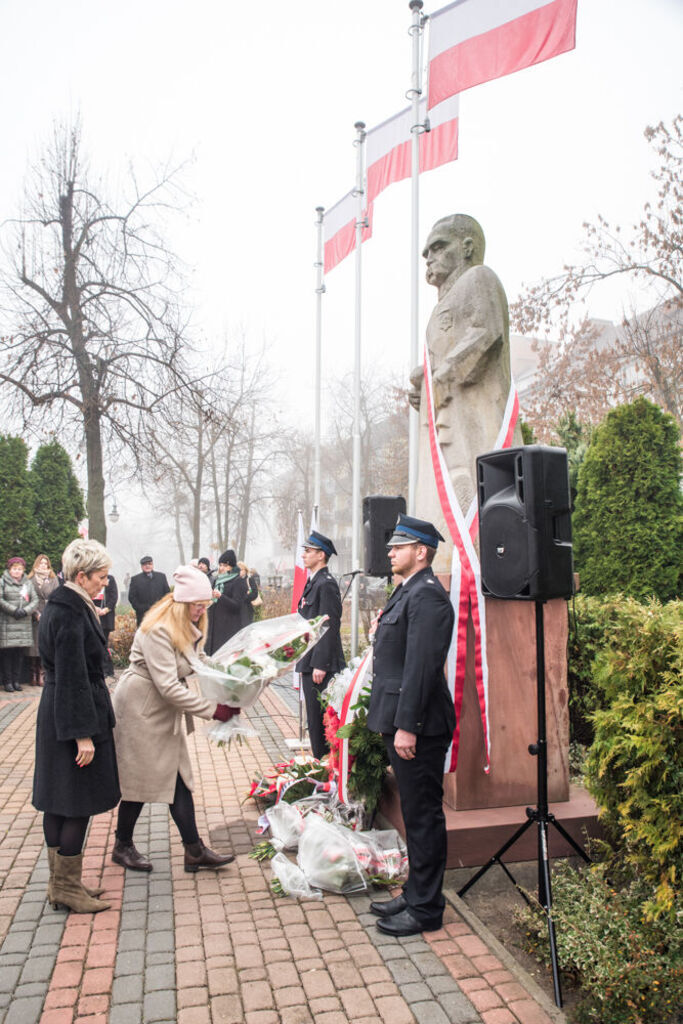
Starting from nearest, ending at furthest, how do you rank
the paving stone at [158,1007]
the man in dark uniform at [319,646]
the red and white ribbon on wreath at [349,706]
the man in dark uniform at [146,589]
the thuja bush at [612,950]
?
the thuja bush at [612,950]
the paving stone at [158,1007]
the red and white ribbon on wreath at [349,706]
the man in dark uniform at [319,646]
the man in dark uniform at [146,589]

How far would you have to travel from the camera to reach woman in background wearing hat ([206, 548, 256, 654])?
11875 mm

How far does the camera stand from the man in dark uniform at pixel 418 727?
369 centimetres

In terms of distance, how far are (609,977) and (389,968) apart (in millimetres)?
1012

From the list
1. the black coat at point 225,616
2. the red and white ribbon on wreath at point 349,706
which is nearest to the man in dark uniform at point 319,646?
the red and white ribbon on wreath at point 349,706

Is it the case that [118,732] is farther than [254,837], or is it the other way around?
[254,837]

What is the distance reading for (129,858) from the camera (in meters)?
4.57

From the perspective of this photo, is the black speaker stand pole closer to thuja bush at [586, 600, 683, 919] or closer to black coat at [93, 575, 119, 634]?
thuja bush at [586, 600, 683, 919]

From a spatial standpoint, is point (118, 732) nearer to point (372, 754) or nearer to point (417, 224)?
point (372, 754)

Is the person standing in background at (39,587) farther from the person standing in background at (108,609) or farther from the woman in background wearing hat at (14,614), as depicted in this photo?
the person standing in background at (108,609)

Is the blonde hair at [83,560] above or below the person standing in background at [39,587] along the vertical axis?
above

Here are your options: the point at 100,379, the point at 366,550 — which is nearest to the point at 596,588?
the point at 366,550

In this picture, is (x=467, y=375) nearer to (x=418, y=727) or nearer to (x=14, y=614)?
(x=418, y=727)

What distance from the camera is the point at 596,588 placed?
28.1ft

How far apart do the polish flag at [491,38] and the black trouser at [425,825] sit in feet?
23.1
